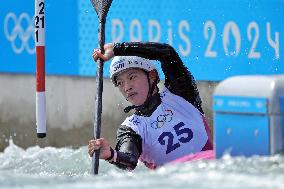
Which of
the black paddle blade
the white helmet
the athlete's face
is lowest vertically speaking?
the athlete's face

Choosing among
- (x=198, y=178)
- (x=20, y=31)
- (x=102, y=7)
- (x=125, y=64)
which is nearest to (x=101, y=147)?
(x=125, y=64)

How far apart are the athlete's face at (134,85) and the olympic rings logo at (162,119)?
15cm

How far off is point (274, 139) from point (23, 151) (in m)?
5.43

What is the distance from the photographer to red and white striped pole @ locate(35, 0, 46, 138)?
800 cm

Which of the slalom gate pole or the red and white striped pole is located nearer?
the slalom gate pole

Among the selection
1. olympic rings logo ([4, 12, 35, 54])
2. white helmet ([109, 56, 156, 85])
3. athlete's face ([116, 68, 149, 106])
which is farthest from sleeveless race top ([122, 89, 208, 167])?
olympic rings logo ([4, 12, 35, 54])

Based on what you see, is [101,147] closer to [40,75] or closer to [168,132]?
[168,132]

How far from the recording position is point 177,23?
8.88 m

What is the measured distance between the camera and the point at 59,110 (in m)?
9.97

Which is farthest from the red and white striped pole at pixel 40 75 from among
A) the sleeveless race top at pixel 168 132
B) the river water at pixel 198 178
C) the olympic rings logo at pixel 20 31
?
the river water at pixel 198 178

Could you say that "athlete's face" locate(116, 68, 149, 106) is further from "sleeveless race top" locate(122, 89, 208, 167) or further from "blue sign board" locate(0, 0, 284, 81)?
"blue sign board" locate(0, 0, 284, 81)

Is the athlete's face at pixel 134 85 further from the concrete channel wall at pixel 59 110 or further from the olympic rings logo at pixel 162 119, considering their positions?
the concrete channel wall at pixel 59 110

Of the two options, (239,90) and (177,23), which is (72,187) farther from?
(177,23)

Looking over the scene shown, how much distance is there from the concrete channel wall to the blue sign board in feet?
0.45
